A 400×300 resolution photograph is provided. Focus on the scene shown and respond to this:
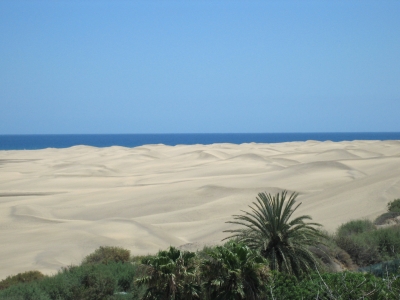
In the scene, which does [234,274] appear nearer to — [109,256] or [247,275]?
[247,275]

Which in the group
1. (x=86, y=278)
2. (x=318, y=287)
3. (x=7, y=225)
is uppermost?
(x=318, y=287)

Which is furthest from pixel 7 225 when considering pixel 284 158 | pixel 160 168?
pixel 284 158

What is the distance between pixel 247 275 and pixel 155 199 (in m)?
21.6

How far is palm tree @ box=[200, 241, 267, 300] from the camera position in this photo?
8250mm

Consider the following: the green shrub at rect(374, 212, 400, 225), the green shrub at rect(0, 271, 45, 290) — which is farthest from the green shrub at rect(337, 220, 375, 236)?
the green shrub at rect(0, 271, 45, 290)

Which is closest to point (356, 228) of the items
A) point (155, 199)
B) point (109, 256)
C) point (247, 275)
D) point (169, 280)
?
point (109, 256)

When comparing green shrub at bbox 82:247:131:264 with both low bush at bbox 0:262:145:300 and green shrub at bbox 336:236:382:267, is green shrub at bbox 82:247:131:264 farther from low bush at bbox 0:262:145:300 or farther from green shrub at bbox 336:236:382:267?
green shrub at bbox 336:236:382:267

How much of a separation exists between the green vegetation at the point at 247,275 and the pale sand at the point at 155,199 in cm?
508

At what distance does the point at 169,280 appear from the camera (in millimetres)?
8383

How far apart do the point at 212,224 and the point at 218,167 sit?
19222 mm

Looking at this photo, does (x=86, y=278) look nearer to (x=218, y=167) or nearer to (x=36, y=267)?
(x=36, y=267)

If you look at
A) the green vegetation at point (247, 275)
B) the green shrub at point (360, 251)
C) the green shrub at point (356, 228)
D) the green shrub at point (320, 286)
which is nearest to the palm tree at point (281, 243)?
the green vegetation at point (247, 275)

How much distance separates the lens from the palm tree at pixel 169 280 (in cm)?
841

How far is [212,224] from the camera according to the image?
23016mm
